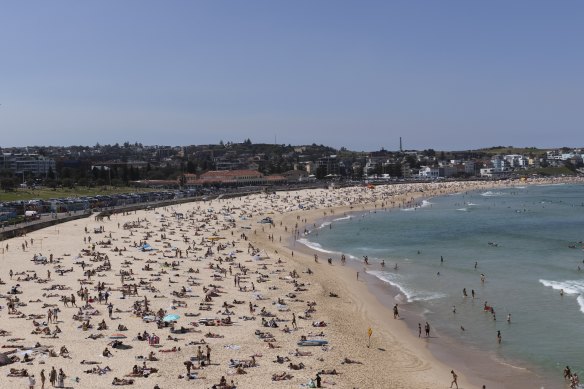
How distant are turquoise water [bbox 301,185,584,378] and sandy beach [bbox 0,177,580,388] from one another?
192 centimetres

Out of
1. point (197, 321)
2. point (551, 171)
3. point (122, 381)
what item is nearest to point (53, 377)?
point (122, 381)

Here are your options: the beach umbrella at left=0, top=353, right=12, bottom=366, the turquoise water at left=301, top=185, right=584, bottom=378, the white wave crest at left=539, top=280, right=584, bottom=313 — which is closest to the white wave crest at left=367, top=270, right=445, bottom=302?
the turquoise water at left=301, top=185, right=584, bottom=378

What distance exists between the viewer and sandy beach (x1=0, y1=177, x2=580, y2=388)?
1627 cm

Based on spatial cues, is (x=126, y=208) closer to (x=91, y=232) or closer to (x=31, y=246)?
(x=91, y=232)

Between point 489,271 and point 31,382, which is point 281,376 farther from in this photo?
point 489,271

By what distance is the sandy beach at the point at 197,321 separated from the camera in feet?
53.4

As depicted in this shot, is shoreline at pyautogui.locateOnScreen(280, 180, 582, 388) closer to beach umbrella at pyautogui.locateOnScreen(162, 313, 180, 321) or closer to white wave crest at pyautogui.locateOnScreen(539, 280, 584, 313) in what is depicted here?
white wave crest at pyautogui.locateOnScreen(539, 280, 584, 313)

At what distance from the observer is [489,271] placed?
31812 mm

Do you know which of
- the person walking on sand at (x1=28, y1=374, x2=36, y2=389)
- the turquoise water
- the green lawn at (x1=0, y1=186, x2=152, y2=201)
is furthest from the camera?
the green lawn at (x1=0, y1=186, x2=152, y2=201)

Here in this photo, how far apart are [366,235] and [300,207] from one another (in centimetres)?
2584

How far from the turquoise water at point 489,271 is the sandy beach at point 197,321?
1.92 m

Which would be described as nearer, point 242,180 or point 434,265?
point 434,265

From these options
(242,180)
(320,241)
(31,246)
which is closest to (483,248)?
(320,241)

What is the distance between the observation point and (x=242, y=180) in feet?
382
